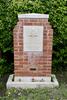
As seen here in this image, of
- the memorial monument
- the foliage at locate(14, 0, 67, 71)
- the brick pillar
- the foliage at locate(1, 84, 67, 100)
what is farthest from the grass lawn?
the foliage at locate(14, 0, 67, 71)

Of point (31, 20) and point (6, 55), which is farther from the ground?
point (31, 20)

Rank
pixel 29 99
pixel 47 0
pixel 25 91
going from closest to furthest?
pixel 29 99
pixel 25 91
pixel 47 0

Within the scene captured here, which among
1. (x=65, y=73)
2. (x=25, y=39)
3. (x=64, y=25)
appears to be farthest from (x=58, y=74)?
(x=25, y=39)

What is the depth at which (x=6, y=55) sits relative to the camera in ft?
25.4

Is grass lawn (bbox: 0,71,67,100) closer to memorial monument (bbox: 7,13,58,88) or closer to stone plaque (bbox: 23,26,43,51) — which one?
memorial monument (bbox: 7,13,58,88)

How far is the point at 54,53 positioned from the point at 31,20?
1.57m

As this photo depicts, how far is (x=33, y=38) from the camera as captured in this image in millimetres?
6273

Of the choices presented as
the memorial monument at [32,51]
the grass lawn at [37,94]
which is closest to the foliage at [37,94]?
the grass lawn at [37,94]

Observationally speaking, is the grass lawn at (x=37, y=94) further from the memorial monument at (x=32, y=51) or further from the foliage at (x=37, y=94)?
the memorial monument at (x=32, y=51)

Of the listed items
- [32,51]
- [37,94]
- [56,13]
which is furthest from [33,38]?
[56,13]

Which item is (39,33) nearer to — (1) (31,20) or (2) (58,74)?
(1) (31,20)

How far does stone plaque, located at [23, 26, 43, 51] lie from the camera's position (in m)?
6.25

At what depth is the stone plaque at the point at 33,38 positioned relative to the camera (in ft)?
20.5

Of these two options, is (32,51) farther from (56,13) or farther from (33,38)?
(56,13)
